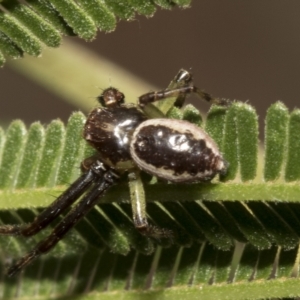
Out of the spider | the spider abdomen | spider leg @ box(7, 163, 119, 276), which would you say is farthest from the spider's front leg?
spider leg @ box(7, 163, 119, 276)

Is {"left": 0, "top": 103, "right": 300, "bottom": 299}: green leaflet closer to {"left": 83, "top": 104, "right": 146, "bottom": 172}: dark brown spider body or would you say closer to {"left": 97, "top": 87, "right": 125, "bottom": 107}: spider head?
{"left": 83, "top": 104, "right": 146, "bottom": 172}: dark brown spider body

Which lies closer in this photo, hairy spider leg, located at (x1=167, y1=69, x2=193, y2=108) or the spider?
the spider

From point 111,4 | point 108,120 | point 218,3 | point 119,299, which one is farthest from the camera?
point 218,3

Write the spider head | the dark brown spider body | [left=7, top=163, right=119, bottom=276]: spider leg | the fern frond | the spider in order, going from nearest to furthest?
the fern frond
the spider
[left=7, top=163, right=119, bottom=276]: spider leg
the dark brown spider body
the spider head

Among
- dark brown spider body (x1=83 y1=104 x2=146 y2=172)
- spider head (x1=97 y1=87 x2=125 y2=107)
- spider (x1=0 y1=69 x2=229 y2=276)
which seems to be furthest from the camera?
→ spider head (x1=97 y1=87 x2=125 y2=107)

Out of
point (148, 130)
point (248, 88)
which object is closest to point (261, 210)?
point (148, 130)

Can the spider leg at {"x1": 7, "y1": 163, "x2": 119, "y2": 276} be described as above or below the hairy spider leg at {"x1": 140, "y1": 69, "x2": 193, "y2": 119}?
below

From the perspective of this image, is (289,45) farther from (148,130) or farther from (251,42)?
(148,130)
